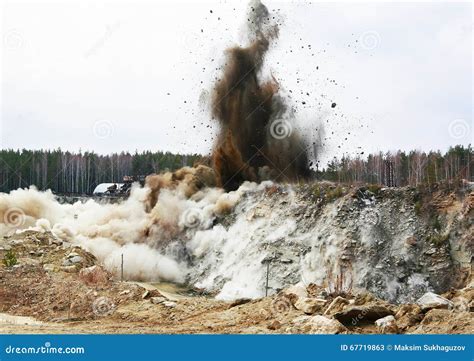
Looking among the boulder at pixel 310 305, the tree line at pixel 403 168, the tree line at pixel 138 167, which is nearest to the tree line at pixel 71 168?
the tree line at pixel 138 167

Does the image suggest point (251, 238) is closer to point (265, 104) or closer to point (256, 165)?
point (256, 165)

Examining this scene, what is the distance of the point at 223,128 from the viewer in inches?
1686

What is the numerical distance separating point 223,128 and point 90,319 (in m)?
24.2

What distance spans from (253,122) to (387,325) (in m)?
27.7

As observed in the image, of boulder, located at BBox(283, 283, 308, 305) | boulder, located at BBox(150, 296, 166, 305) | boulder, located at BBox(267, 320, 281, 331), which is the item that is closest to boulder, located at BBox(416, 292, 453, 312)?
boulder, located at BBox(283, 283, 308, 305)

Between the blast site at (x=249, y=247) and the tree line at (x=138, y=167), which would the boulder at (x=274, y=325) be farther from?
the tree line at (x=138, y=167)

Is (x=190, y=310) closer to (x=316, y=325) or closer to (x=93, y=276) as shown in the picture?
(x=316, y=325)

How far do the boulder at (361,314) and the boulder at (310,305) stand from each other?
1061mm

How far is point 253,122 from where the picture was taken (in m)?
43.2

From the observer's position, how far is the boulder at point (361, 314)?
57.9 feet

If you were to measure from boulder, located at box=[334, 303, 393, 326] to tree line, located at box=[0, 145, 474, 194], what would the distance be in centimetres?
4119

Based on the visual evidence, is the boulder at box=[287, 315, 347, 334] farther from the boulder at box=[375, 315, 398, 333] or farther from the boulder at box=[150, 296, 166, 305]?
the boulder at box=[150, 296, 166, 305]

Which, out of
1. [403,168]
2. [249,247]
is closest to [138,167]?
[403,168]

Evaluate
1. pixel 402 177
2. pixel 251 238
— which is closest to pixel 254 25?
pixel 251 238
